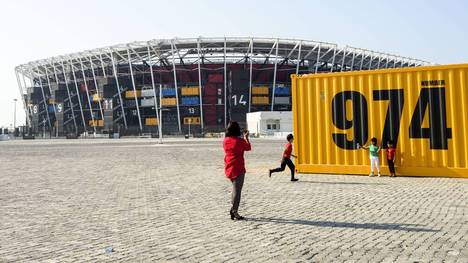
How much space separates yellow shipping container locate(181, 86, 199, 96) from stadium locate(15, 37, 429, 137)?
194 millimetres

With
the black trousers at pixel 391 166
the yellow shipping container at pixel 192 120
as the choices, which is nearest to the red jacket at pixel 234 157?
the black trousers at pixel 391 166

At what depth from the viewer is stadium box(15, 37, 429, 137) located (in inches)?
2760

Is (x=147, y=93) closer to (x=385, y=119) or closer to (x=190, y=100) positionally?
(x=190, y=100)

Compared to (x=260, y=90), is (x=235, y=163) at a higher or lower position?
lower

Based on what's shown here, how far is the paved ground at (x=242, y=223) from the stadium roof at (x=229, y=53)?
5826 centimetres

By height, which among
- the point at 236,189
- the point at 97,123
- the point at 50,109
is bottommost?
the point at 236,189

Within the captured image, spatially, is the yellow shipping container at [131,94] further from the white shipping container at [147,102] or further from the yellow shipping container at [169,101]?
the yellow shipping container at [169,101]

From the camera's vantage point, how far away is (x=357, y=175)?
12172mm

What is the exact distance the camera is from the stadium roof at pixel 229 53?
67.4 m

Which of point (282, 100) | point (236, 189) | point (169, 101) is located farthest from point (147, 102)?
point (236, 189)

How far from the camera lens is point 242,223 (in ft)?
19.8

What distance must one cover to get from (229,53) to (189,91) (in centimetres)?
1068

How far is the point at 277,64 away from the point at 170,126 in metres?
24.6

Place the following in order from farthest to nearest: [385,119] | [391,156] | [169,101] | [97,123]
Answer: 1. [97,123]
2. [169,101]
3. [385,119]
4. [391,156]
